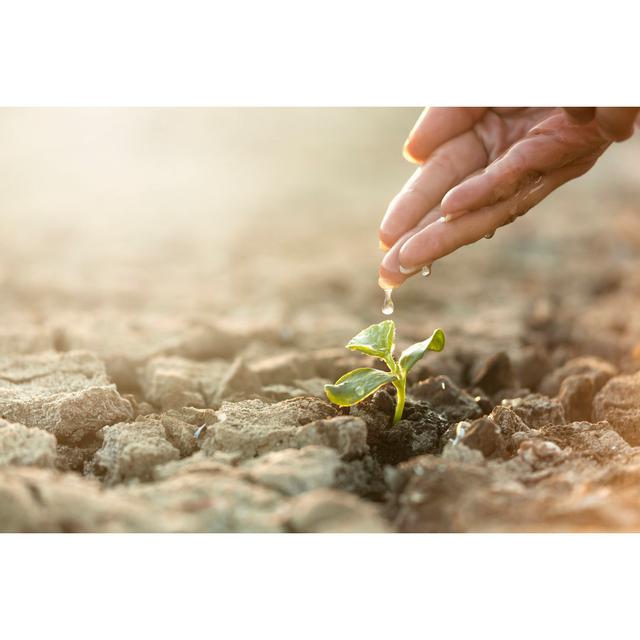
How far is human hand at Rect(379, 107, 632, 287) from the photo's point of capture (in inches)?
71.4

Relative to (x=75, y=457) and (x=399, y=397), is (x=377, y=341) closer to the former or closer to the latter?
(x=399, y=397)

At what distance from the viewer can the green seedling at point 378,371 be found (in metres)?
1.63

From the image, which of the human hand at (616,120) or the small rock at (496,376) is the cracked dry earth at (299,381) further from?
the human hand at (616,120)

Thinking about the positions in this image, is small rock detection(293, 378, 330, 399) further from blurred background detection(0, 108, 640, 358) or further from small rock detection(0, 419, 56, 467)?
small rock detection(0, 419, 56, 467)

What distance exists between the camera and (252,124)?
6480 mm

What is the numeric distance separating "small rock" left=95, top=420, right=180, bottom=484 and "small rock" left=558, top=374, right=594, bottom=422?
1147mm

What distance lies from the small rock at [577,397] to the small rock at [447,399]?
11.6 inches

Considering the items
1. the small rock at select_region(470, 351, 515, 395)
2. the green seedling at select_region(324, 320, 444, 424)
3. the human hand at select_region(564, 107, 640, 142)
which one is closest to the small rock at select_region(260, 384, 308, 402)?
the green seedling at select_region(324, 320, 444, 424)

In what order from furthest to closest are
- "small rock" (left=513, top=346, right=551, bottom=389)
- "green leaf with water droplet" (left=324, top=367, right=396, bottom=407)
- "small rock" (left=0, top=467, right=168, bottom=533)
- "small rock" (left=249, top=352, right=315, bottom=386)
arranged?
Result: "small rock" (left=513, top=346, right=551, bottom=389)
"small rock" (left=249, top=352, right=315, bottom=386)
"green leaf with water droplet" (left=324, top=367, right=396, bottom=407)
"small rock" (left=0, top=467, right=168, bottom=533)

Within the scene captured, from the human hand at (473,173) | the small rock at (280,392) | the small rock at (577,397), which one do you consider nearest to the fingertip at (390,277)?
the human hand at (473,173)

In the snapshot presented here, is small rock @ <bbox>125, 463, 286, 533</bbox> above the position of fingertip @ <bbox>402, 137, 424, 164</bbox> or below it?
below

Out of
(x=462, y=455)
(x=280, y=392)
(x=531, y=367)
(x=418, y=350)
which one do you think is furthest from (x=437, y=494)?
(x=531, y=367)

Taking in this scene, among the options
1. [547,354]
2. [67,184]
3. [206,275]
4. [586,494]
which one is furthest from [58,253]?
[586,494]
